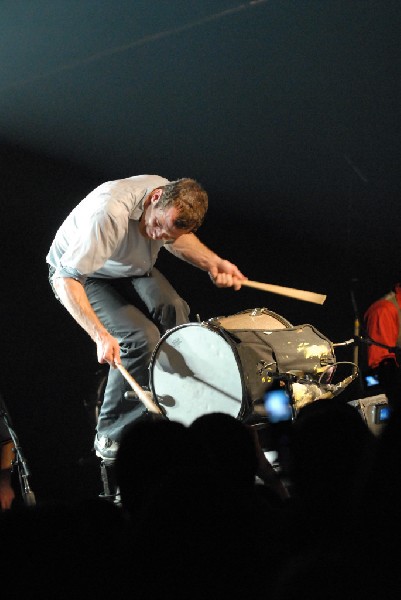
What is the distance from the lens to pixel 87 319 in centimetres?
338

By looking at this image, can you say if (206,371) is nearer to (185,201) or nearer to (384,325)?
(185,201)

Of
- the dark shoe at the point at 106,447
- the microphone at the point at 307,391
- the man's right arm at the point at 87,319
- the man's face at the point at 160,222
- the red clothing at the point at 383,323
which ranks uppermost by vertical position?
the man's face at the point at 160,222

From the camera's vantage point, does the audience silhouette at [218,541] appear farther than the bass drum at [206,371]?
No

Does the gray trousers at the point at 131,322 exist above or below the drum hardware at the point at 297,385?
above

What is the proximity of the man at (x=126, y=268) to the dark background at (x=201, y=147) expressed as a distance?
105 cm

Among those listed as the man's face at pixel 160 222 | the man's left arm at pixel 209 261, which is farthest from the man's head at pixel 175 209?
the man's left arm at pixel 209 261

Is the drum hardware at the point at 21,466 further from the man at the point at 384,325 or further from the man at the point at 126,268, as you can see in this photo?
the man at the point at 384,325

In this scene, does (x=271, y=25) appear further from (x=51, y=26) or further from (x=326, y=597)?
(x=326, y=597)

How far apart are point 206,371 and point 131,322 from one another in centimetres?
49

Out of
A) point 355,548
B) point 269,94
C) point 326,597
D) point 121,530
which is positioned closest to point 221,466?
point 121,530

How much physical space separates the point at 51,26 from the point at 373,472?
12.4 feet

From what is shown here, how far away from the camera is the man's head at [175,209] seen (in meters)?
3.53

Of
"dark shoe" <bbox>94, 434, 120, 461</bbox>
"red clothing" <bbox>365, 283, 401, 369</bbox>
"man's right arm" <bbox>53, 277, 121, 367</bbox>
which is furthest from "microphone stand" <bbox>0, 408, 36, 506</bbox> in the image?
"red clothing" <bbox>365, 283, 401, 369</bbox>

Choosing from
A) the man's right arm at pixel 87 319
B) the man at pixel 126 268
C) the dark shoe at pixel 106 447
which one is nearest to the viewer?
the man's right arm at pixel 87 319
